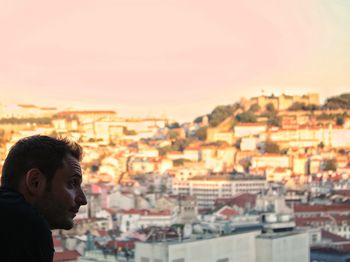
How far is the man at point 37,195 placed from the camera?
42 centimetres

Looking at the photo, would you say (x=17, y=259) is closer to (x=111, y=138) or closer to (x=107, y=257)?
(x=107, y=257)

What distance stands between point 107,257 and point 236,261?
1.00m

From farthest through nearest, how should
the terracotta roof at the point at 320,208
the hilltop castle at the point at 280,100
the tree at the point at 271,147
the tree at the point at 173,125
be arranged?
the tree at the point at 173,125
the hilltop castle at the point at 280,100
the tree at the point at 271,147
the terracotta roof at the point at 320,208

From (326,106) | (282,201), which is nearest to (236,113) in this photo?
(326,106)

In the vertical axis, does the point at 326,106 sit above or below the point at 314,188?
above

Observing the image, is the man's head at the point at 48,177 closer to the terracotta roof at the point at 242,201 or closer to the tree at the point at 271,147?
the terracotta roof at the point at 242,201

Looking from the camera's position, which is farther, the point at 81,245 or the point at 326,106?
the point at 326,106

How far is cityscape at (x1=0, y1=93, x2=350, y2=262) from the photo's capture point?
7.92 m

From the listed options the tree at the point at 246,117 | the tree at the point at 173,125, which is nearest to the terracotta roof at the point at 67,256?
the tree at the point at 246,117

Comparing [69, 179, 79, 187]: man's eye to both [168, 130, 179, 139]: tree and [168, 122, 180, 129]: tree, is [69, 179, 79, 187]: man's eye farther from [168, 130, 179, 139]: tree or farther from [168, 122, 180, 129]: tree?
[168, 122, 180, 129]: tree

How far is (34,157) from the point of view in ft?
1.49

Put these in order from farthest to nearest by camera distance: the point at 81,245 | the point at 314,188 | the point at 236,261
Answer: the point at 314,188, the point at 81,245, the point at 236,261

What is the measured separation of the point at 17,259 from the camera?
16.5 inches

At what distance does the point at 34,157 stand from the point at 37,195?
0.02m
